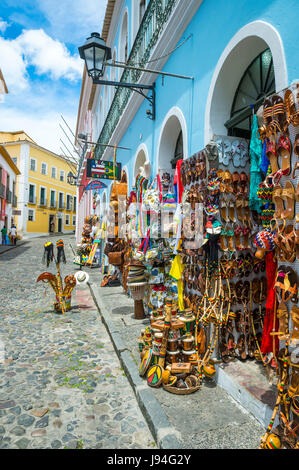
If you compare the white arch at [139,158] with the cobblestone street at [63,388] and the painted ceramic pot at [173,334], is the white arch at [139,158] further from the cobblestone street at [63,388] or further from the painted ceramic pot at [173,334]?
the painted ceramic pot at [173,334]

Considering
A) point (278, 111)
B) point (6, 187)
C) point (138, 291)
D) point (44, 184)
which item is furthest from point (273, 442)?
point (44, 184)

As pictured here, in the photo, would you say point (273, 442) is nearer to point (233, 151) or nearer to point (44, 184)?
point (233, 151)

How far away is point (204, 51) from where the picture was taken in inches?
163

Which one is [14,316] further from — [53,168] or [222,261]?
[53,168]

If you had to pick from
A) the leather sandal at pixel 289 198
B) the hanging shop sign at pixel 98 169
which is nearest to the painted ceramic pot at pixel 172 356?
the leather sandal at pixel 289 198

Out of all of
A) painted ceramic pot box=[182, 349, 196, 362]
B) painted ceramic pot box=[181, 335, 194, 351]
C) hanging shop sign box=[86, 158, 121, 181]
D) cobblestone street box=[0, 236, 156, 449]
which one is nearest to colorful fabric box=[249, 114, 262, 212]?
painted ceramic pot box=[181, 335, 194, 351]

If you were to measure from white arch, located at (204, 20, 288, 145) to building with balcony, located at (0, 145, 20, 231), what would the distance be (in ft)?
79.8

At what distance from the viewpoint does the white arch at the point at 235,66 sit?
2656 millimetres

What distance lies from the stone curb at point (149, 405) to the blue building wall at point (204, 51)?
305cm

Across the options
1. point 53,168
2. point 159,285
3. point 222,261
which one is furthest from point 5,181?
point 222,261

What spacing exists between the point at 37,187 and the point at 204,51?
36.5 m

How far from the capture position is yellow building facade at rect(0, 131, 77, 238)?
3509cm

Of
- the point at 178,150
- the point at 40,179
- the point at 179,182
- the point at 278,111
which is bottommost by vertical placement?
the point at 179,182
